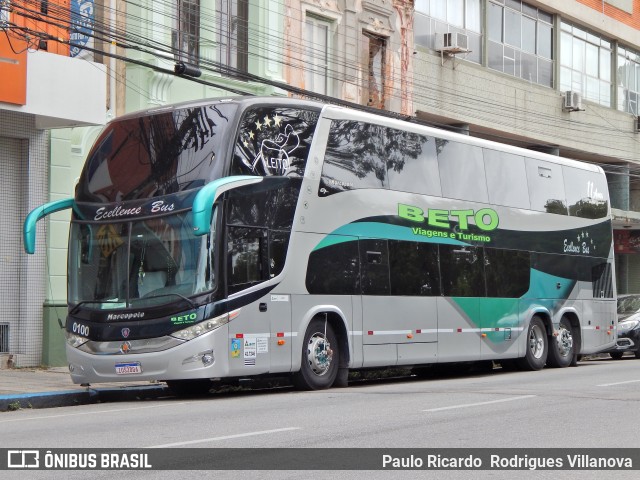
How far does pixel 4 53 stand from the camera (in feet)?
63.4

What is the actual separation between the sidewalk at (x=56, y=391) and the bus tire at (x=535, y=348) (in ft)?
26.1

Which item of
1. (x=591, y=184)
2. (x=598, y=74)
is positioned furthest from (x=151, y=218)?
(x=598, y=74)

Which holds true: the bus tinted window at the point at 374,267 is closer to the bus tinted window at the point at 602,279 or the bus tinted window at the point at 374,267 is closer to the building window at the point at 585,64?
the bus tinted window at the point at 602,279

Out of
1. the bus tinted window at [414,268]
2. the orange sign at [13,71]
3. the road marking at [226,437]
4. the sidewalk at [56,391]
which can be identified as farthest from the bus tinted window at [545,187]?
the road marking at [226,437]

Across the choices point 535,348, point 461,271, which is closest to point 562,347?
point 535,348

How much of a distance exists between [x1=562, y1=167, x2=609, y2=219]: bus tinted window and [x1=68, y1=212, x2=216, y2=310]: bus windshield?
37.3ft

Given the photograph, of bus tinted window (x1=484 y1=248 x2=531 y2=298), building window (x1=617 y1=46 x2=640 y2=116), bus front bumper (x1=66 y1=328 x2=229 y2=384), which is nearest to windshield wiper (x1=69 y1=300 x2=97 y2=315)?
bus front bumper (x1=66 y1=328 x2=229 y2=384)

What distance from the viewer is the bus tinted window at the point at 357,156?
700 inches

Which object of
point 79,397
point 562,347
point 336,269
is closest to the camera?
point 79,397

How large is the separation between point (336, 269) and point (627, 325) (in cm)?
1301

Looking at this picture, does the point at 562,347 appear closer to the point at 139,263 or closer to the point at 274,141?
the point at 274,141

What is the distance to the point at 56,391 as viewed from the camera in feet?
54.0

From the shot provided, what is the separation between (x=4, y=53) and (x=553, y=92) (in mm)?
24649

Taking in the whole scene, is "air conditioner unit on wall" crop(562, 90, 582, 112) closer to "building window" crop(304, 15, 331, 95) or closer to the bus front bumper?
"building window" crop(304, 15, 331, 95)
